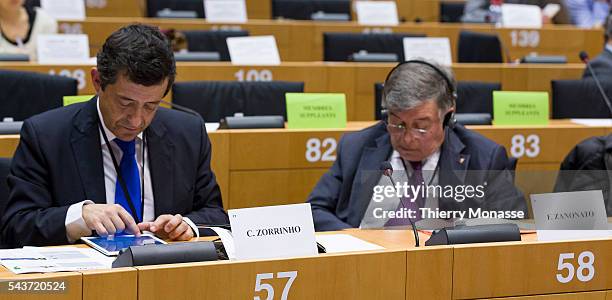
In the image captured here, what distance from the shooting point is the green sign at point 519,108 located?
4.84 metres

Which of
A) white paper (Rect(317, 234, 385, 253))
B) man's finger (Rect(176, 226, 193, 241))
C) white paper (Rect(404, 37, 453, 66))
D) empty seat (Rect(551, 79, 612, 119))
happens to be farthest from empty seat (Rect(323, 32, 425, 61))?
man's finger (Rect(176, 226, 193, 241))

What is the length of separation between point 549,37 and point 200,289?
6.68m

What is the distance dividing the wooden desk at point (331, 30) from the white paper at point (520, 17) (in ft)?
0.34

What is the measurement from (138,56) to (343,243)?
2.41 feet

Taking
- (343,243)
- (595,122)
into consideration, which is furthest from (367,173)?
(595,122)

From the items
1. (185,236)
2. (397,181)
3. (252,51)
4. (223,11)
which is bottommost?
(185,236)

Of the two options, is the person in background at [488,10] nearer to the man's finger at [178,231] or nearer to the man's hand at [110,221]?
the man's finger at [178,231]

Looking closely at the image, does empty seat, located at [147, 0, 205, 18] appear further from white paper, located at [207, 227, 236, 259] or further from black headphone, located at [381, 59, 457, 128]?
white paper, located at [207, 227, 236, 259]

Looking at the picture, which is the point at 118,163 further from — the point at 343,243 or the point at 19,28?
the point at 19,28

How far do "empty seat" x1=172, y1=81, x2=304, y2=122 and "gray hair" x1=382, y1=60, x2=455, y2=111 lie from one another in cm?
172

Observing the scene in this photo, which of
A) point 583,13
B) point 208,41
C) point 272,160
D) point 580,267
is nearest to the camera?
point 580,267

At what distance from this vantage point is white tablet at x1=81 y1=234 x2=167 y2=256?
2529 mm

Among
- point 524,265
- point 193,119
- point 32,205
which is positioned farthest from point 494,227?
point 32,205

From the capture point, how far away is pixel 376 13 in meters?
8.58
